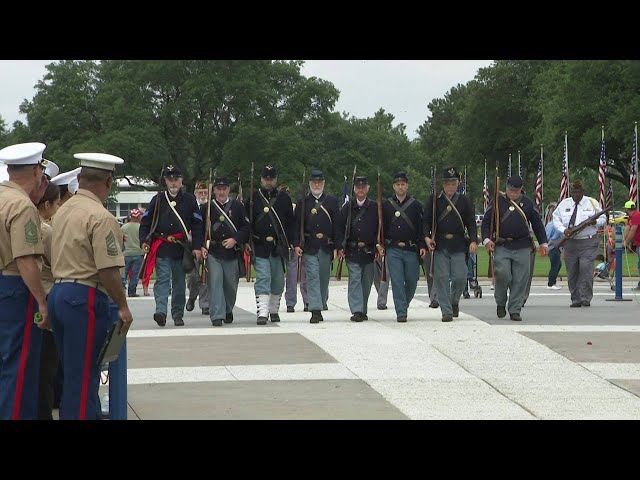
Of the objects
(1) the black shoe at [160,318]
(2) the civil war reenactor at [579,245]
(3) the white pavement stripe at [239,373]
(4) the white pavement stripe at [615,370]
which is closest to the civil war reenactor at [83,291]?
(3) the white pavement stripe at [239,373]

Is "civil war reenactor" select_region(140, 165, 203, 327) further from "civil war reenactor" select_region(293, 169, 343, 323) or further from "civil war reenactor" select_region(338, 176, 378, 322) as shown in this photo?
"civil war reenactor" select_region(338, 176, 378, 322)

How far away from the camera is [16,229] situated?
779cm

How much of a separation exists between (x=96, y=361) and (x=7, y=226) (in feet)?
3.49

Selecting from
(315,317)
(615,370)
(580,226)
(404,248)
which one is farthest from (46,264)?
(580,226)

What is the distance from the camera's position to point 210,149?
69875 mm

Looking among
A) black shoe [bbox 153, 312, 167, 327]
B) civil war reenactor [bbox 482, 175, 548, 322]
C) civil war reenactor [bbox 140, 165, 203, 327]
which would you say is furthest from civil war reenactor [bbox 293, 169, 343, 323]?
civil war reenactor [bbox 482, 175, 548, 322]

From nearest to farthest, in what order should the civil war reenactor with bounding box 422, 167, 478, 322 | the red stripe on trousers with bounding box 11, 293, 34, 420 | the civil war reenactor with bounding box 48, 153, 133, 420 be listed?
the civil war reenactor with bounding box 48, 153, 133, 420 → the red stripe on trousers with bounding box 11, 293, 34, 420 → the civil war reenactor with bounding box 422, 167, 478, 322

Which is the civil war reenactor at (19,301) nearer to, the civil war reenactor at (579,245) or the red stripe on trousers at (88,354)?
the red stripe on trousers at (88,354)

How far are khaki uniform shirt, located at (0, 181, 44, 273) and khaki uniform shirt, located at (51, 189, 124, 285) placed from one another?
215mm

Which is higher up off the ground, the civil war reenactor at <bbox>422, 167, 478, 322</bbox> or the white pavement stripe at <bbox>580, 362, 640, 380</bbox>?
the civil war reenactor at <bbox>422, 167, 478, 322</bbox>

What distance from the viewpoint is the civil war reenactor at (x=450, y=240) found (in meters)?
16.2

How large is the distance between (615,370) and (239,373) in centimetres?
352

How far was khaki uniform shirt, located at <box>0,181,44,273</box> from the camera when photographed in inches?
305
